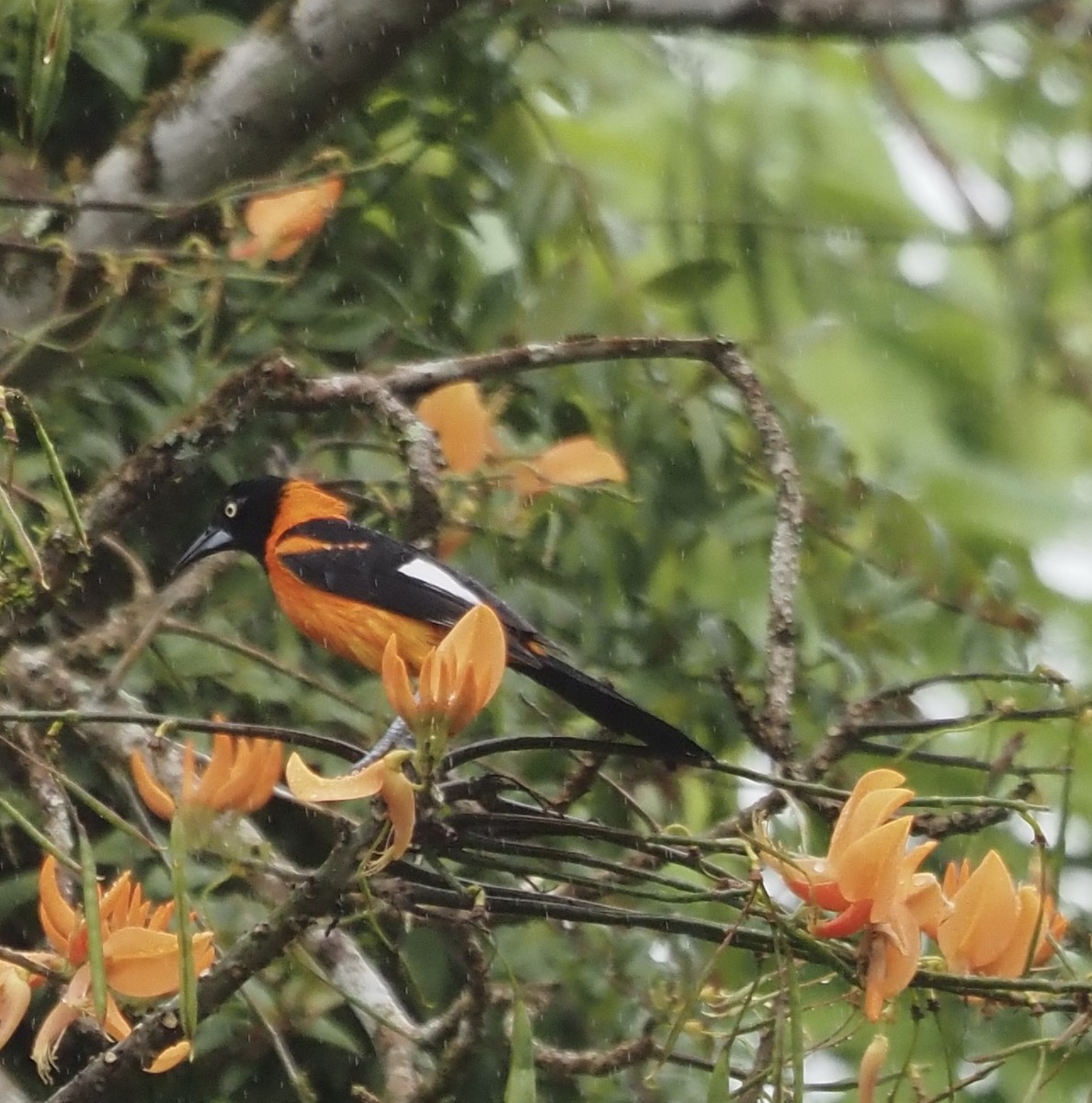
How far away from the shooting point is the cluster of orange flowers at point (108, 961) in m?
1.23

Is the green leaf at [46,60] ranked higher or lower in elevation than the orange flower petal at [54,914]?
higher

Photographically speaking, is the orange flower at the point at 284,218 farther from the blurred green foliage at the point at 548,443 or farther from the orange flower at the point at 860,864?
the orange flower at the point at 860,864

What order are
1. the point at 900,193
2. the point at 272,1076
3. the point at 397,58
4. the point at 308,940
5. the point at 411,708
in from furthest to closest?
1. the point at 900,193
2. the point at 397,58
3. the point at 272,1076
4. the point at 308,940
5. the point at 411,708

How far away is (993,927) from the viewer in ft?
3.89

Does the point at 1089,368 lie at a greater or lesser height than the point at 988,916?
lesser

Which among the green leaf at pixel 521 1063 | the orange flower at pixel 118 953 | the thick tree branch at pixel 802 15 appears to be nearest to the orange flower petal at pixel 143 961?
the orange flower at pixel 118 953

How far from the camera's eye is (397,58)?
2.13 metres

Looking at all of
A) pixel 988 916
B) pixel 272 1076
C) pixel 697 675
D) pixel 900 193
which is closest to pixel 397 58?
pixel 697 675

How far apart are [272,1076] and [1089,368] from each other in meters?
2.02

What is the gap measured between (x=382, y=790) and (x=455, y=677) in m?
0.08

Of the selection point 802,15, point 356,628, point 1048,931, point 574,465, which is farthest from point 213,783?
point 802,15

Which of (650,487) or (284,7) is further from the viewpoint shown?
(650,487)

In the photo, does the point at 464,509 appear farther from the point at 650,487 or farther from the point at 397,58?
the point at 397,58

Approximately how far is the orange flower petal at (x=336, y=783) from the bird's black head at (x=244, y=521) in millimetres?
984
